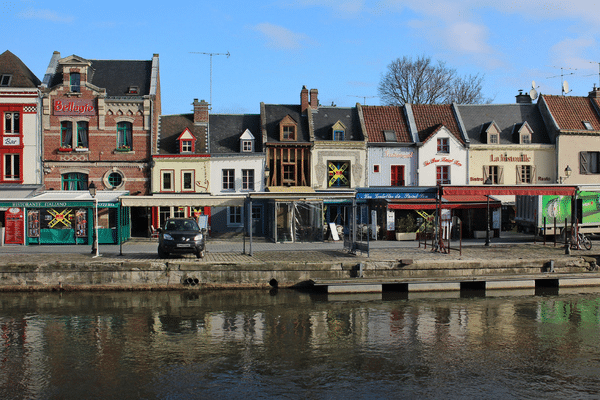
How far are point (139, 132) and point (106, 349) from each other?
872 inches

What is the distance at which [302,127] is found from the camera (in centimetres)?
3662

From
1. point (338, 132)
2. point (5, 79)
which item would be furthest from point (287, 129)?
point (5, 79)

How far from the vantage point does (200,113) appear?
36.4 meters

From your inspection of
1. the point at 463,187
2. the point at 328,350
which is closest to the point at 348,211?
the point at 463,187

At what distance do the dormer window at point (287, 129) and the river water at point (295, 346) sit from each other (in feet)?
54.6

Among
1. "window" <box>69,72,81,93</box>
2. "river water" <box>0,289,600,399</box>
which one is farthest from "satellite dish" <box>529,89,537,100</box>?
"window" <box>69,72,81,93</box>

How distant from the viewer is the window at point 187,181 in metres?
34.5

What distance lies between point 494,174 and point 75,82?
27078 mm

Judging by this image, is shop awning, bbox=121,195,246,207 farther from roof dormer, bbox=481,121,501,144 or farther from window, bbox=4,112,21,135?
roof dormer, bbox=481,121,501,144

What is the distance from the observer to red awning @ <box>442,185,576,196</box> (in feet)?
86.8

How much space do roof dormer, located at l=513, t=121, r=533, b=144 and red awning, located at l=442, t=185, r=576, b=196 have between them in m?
9.79

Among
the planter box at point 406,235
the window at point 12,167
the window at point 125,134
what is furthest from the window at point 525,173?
the window at point 12,167

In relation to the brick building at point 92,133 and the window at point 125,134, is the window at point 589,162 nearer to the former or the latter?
the brick building at point 92,133

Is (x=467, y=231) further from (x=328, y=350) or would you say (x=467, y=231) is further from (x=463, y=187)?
(x=328, y=350)
